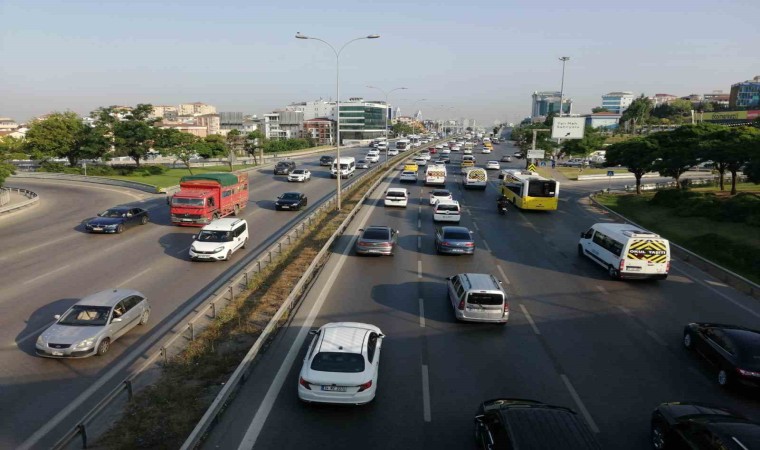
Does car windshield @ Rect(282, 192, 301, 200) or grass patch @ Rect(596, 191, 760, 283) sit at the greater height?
car windshield @ Rect(282, 192, 301, 200)

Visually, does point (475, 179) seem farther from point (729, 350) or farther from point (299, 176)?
point (729, 350)

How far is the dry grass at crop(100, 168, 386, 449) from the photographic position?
31.0 feet

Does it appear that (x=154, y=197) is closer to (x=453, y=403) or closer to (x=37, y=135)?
(x=37, y=135)

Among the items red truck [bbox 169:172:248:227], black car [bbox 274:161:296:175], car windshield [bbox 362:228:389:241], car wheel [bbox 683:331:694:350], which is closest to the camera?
car wheel [bbox 683:331:694:350]

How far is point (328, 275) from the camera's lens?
20547mm

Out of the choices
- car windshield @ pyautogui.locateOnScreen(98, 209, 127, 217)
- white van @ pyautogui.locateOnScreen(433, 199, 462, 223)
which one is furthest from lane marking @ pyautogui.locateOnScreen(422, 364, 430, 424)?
car windshield @ pyautogui.locateOnScreen(98, 209, 127, 217)

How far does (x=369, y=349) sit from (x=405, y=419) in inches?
72.4

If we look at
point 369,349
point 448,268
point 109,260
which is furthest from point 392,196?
point 369,349

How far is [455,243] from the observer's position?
23.9m

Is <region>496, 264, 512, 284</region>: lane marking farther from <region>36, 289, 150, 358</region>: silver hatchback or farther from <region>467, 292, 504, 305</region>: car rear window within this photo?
<region>36, 289, 150, 358</region>: silver hatchback

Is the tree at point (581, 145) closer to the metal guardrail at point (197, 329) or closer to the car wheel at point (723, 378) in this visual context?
the metal guardrail at point (197, 329)

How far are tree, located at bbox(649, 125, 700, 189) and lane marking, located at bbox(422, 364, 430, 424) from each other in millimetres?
38501

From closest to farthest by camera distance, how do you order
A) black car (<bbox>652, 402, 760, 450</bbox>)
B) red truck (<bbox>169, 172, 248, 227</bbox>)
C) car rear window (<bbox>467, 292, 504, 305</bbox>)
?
black car (<bbox>652, 402, 760, 450</bbox>) → car rear window (<bbox>467, 292, 504, 305</bbox>) → red truck (<bbox>169, 172, 248, 227</bbox>)

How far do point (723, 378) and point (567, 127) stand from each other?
184ft
